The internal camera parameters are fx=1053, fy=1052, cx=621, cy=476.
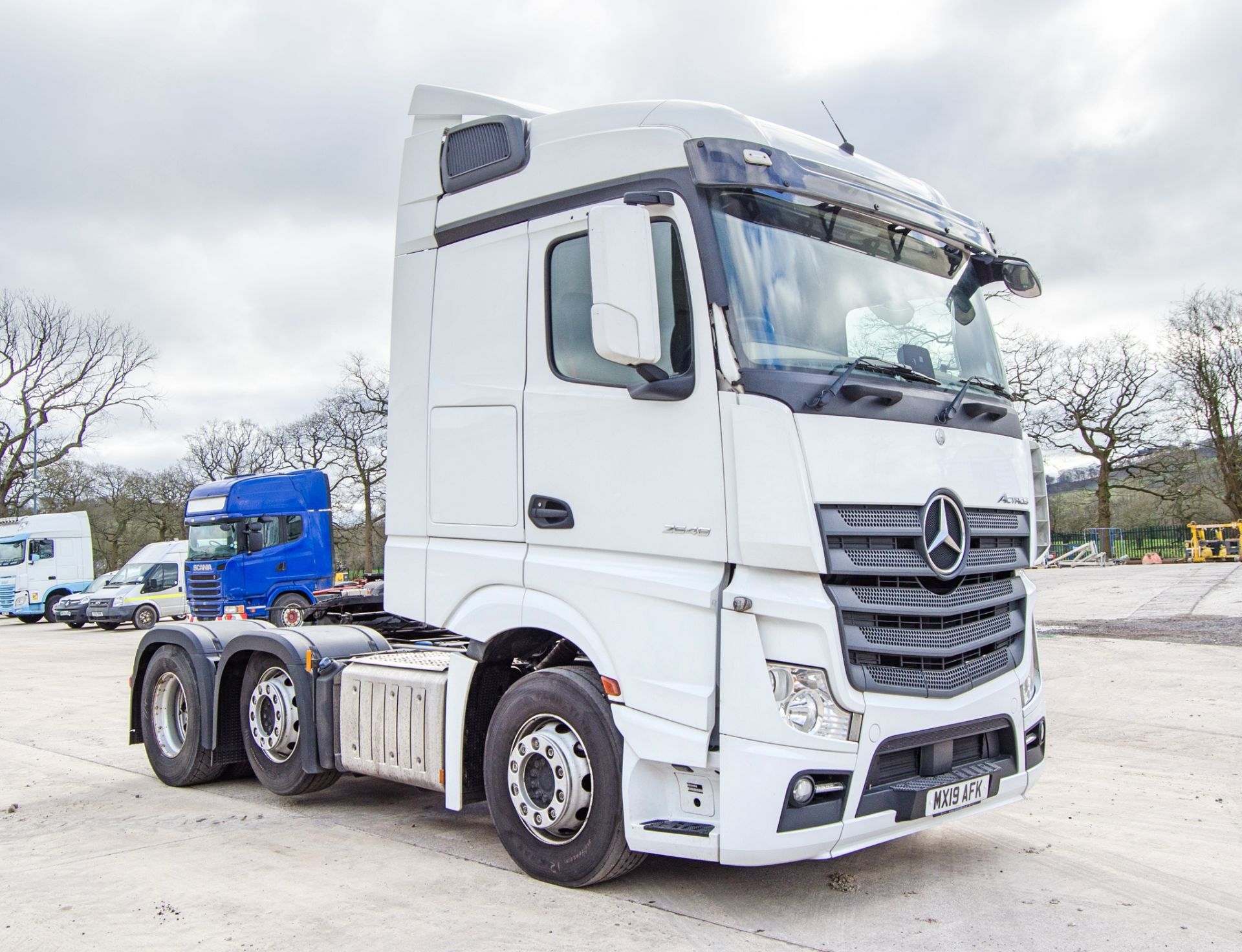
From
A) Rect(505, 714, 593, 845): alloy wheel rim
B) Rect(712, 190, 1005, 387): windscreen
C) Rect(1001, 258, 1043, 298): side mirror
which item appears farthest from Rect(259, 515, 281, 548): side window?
Rect(712, 190, 1005, 387): windscreen

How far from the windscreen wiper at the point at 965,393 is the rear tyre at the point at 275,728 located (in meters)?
4.01

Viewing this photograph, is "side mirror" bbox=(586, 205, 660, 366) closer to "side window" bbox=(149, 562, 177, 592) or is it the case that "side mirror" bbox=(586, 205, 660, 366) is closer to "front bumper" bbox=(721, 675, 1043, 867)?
"front bumper" bbox=(721, 675, 1043, 867)

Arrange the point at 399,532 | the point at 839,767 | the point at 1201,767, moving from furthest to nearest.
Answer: the point at 1201,767 < the point at 399,532 < the point at 839,767

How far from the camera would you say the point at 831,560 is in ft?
13.4

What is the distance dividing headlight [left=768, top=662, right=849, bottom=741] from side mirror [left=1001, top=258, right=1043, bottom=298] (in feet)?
9.08

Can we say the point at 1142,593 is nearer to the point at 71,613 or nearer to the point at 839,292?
the point at 839,292

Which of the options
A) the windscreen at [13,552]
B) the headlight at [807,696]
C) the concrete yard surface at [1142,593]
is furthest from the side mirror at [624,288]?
the windscreen at [13,552]

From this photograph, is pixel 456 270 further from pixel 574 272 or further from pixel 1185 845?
pixel 1185 845

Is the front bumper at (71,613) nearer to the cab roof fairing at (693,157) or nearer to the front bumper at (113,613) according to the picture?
the front bumper at (113,613)

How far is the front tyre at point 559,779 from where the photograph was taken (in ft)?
14.9

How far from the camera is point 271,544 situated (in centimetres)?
2222

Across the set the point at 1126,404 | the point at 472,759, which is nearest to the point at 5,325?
the point at 1126,404

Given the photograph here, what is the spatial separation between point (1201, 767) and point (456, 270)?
609cm

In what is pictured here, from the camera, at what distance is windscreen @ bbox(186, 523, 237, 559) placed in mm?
22406
